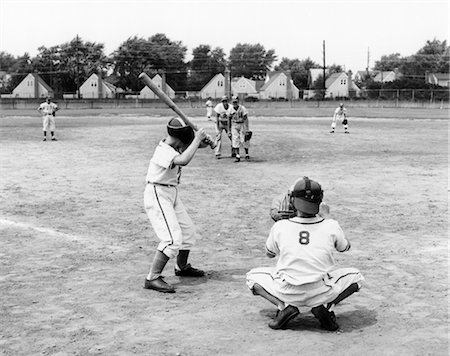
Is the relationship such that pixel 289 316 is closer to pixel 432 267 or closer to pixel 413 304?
pixel 413 304

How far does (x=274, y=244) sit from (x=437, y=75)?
415ft

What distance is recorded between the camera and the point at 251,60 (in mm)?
146875

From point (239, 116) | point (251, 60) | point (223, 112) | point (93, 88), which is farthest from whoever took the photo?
point (251, 60)

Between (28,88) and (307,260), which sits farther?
(28,88)

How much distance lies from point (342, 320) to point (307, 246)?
0.87 m

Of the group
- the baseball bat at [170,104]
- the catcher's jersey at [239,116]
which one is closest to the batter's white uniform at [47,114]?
the catcher's jersey at [239,116]

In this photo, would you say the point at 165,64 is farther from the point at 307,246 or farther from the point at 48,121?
the point at 307,246

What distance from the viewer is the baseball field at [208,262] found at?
520 cm

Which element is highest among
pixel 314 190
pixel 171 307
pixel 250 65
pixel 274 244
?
pixel 250 65

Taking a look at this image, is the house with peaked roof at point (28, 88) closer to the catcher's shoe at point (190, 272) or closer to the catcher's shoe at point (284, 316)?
the catcher's shoe at point (190, 272)

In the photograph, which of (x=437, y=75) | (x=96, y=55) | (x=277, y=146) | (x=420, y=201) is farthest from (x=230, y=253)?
(x=437, y=75)

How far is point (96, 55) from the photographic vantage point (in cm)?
11969

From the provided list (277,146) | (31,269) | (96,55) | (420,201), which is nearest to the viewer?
(31,269)

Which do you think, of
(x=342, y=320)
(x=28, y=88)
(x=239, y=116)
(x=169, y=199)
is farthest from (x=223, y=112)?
(x=28, y=88)
